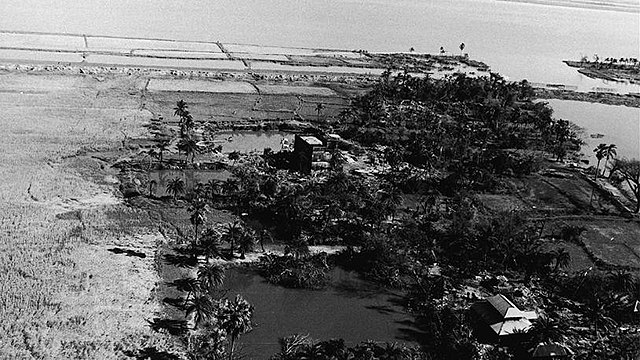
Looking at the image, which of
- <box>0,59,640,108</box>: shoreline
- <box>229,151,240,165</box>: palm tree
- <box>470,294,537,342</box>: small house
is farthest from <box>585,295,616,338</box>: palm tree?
<box>0,59,640,108</box>: shoreline

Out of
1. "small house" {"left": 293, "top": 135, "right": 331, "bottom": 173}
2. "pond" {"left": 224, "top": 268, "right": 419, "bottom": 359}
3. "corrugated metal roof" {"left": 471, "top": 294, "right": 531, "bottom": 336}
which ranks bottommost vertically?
"pond" {"left": 224, "top": 268, "right": 419, "bottom": 359}

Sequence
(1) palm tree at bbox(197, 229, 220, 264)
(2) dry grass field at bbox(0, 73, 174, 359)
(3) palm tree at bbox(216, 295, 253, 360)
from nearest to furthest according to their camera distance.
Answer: (3) palm tree at bbox(216, 295, 253, 360)
(2) dry grass field at bbox(0, 73, 174, 359)
(1) palm tree at bbox(197, 229, 220, 264)

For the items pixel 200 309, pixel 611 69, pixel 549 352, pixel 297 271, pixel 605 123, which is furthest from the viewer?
pixel 611 69

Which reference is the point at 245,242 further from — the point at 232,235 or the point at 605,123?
the point at 605,123

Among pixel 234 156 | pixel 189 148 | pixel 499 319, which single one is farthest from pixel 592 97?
pixel 499 319

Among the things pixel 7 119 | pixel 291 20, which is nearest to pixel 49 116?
pixel 7 119

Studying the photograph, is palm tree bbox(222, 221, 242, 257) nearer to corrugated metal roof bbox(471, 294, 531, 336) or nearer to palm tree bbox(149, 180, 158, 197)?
palm tree bbox(149, 180, 158, 197)
